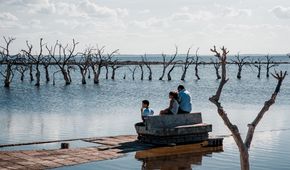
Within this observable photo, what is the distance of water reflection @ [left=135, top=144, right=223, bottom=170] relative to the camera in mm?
13648

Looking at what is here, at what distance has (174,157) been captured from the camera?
14695mm

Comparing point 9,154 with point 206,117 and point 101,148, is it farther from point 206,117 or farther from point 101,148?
point 206,117

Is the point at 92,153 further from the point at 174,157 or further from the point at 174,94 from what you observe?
the point at 174,94

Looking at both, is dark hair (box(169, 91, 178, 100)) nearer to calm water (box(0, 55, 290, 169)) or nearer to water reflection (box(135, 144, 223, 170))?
water reflection (box(135, 144, 223, 170))

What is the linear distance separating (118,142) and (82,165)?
10.9 ft

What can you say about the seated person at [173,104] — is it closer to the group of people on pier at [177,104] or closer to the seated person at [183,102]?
the group of people on pier at [177,104]

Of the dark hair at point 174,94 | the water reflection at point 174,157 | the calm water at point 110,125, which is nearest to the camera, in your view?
the water reflection at point 174,157

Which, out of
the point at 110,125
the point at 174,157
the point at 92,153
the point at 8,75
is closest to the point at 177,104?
the point at 174,157

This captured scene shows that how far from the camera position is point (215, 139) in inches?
648

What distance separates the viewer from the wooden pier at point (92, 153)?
1283 centimetres

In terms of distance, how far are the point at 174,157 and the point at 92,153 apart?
2.37 m

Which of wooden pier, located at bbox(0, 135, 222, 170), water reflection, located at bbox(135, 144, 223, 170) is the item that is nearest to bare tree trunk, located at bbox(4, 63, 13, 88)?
wooden pier, located at bbox(0, 135, 222, 170)

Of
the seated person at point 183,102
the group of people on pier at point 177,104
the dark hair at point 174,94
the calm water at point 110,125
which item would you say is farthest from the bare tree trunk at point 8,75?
the dark hair at point 174,94

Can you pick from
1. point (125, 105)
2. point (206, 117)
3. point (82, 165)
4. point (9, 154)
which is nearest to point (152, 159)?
point (82, 165)
